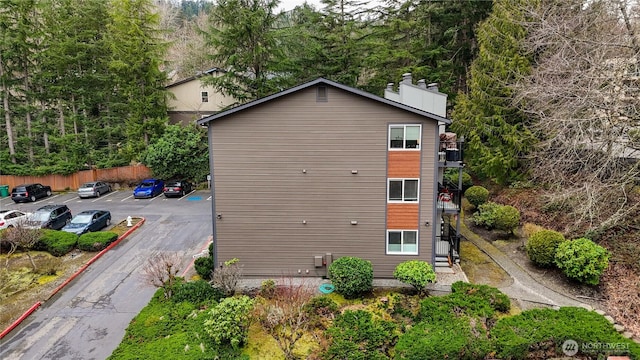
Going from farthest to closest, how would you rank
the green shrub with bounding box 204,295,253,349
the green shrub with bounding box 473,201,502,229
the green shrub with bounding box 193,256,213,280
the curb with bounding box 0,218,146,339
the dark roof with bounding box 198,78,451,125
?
the green shrub with bounding box 473,201,502,229 < the green shrub with bounding box 193,256,213,280 < the dark roof with bounding box 198,78,451,125 < the curb with bounding box 0,218,146,339 < the green shrub with bounding box 204,295,253,349

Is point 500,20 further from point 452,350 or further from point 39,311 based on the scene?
point 39,311

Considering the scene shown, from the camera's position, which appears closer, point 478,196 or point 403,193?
point 403,193

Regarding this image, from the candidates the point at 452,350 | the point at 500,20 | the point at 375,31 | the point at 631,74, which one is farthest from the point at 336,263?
the point at 375,31

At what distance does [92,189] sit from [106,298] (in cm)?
1758

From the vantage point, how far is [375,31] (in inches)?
1193

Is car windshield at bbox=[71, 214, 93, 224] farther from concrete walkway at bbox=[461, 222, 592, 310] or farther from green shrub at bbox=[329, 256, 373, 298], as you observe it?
concrete walkway at bbox=[461, 222, 592, 310]

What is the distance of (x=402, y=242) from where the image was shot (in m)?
15.2

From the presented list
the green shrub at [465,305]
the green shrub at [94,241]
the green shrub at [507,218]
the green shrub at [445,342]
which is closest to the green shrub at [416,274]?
the green shrub at [465,305]

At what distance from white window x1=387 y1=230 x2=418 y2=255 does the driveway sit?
9383mm

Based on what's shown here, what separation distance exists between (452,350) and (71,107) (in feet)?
119

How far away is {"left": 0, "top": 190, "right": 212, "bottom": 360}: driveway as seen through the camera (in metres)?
11.2

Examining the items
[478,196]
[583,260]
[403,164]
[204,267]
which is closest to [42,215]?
[204,267]

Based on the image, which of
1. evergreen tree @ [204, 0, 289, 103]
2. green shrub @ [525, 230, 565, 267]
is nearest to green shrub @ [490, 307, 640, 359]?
green shrub @ [525, 230, 565, 267]

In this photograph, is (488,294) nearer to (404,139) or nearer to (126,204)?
(404,139)
